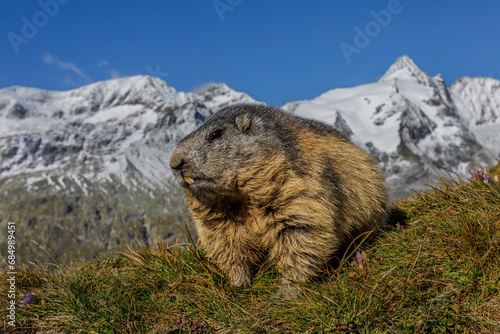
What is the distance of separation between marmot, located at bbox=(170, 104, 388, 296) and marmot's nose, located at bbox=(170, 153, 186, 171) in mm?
15

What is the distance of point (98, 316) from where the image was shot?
5785 millimetres

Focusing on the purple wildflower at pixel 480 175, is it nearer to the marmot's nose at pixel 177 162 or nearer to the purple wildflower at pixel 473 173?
the purple wildflower at pixel 473 173

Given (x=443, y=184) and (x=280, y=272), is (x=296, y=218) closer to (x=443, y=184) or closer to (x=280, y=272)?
(x=280, y=272)

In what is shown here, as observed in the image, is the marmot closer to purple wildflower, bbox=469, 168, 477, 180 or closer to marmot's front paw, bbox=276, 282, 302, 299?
marmot's front paw, bbox=276, 282, 302, 299

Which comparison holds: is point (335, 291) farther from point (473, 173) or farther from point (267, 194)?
point (473, 173)

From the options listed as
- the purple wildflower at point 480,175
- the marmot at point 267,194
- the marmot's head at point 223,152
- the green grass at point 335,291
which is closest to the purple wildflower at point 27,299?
the green grass at point 335,291

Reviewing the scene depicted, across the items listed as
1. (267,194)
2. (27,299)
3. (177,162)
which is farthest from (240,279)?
(27,299)

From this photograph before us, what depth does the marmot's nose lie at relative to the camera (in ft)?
18.9

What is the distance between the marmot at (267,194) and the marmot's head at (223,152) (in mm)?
15

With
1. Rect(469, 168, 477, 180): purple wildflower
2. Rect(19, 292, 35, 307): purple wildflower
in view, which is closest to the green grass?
Rect(19, 292, 35, 307): purple wildflower

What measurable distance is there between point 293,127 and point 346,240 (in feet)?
7.02

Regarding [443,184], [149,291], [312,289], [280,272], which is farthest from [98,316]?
[443,184]

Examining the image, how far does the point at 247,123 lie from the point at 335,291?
2.80 metres

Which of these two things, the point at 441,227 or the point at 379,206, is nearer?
the point at 441,227
